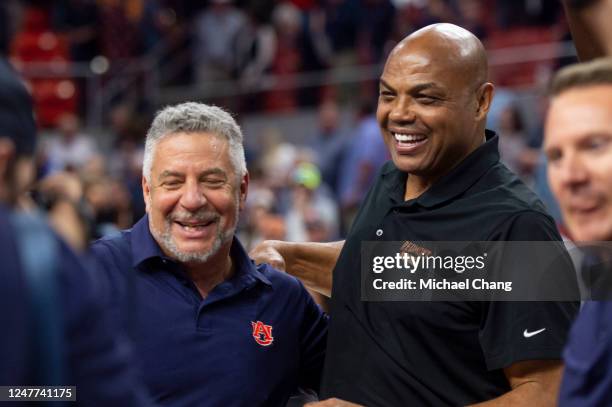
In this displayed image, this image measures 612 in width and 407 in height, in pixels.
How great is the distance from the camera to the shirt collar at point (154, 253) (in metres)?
3.43

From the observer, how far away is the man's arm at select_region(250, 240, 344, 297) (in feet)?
12.5

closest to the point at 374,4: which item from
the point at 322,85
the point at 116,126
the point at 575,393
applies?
the point at 322,85

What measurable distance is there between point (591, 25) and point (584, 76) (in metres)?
0.86

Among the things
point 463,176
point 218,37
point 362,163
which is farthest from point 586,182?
point 218,37

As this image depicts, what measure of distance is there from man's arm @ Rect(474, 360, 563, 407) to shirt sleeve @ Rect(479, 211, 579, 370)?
1.7 inches

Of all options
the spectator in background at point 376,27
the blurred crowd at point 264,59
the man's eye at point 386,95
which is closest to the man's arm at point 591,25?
the man's eye at point 386,95

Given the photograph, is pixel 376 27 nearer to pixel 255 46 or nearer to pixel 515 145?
pixel 255 46

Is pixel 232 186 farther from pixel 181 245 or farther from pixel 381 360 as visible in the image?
pixel 381 360

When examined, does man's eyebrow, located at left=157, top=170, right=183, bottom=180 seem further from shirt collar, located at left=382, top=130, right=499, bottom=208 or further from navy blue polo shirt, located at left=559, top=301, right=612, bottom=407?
navy blue polo shirt, located at left=559, top=301, right=612, bottom=407

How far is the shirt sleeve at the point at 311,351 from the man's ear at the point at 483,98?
0.86 meters

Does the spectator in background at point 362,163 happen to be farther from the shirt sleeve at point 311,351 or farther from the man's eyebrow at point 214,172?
the man's eyebrow at point 214,172

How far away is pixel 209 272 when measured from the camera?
11.5 feet

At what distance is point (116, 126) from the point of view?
42.7 ft

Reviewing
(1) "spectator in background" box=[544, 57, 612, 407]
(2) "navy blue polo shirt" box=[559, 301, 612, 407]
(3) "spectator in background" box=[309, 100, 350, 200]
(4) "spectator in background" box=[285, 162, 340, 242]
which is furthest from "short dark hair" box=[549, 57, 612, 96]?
(3) "spectator in background" box=[309, 100, 350, 200]
